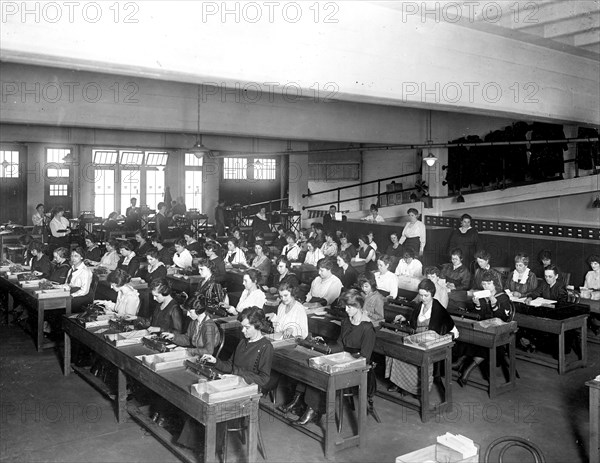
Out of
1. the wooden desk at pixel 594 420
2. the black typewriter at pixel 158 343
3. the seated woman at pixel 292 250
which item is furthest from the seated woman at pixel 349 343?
the seated woman at pixel 292 250

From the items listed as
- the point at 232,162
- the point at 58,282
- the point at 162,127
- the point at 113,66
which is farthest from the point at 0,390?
the point at 232,162

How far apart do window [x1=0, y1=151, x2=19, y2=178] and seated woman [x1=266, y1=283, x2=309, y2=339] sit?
14.5 metres

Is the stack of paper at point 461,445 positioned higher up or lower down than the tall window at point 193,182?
lower down

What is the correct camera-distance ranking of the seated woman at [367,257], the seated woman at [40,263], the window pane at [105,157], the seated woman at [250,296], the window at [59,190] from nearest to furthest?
the seated woman at [250,296], the seated woman at [40,263], the seated woman at [367,257], the window at [59,190], the window pane at [105,157]

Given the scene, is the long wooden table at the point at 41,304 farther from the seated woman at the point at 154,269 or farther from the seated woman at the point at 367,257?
the seated woman at the point at 367,257

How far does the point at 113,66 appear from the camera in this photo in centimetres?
476

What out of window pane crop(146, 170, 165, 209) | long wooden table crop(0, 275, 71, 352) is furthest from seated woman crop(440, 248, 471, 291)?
window pane crop(146, 170, 165, 209)

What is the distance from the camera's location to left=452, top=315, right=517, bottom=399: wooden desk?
7.39 meters

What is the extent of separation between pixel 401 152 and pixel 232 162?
6126 millimetres

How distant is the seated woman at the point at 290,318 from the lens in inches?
281

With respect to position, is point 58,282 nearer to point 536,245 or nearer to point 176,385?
point 176,385

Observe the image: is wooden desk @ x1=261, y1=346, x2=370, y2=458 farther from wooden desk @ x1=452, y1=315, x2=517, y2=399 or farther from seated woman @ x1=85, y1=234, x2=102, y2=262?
seated woman @ x1=85, y1=234, x2=102, y2=262

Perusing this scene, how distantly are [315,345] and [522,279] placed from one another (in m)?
4.77

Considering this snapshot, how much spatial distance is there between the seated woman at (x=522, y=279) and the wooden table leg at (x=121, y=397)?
598 centimetres
